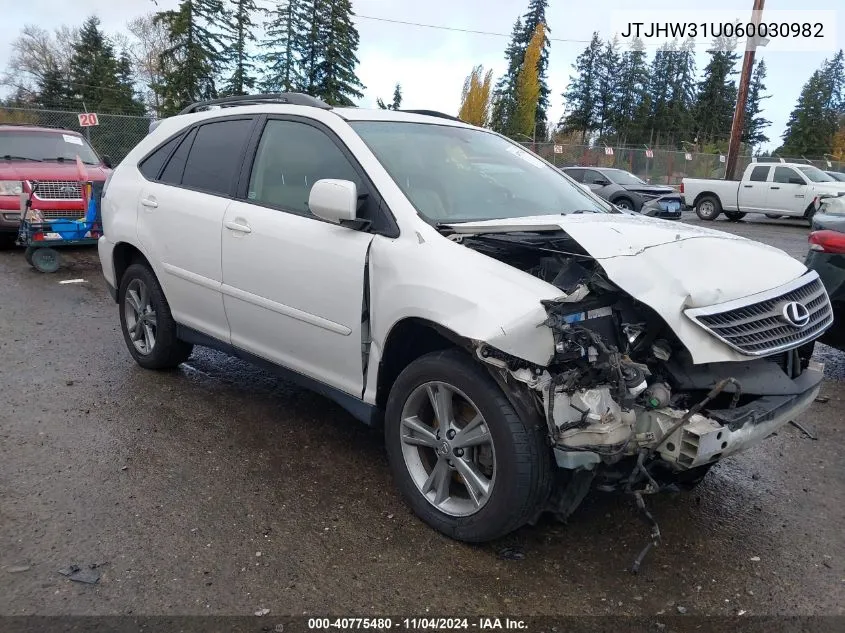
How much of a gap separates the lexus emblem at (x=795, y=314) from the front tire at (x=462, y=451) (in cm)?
117

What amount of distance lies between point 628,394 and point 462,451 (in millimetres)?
759

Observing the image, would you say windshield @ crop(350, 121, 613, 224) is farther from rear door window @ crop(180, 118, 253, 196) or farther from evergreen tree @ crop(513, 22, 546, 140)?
evergreen tree @ crop(513, 22, 546, 140)

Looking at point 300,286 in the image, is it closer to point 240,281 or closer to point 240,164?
point 240,281

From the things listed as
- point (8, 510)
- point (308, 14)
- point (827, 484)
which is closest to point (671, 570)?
point (827, 484)

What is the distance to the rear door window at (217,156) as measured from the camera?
4.06 metres

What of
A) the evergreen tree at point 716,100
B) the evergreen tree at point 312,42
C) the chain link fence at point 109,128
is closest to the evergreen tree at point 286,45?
the evergreen tree at point 312,42

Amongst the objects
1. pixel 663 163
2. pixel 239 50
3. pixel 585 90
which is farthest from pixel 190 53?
pixel 585 90

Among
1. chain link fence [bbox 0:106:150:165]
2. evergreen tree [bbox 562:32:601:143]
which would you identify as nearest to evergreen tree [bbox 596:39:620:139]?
evergreen tree [bbox 562:32:601:143]

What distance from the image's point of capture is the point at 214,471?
3531 millimetres

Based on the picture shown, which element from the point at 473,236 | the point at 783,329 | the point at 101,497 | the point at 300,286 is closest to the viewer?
the point at 783,329

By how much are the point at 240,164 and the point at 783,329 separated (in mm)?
3032

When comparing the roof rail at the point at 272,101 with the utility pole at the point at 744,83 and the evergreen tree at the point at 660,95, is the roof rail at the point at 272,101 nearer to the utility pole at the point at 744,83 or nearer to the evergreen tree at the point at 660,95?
the utility pole at the point at 744,83

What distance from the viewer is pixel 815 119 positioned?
209 ft

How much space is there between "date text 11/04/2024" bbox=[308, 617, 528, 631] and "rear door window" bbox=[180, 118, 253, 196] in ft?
8.36
